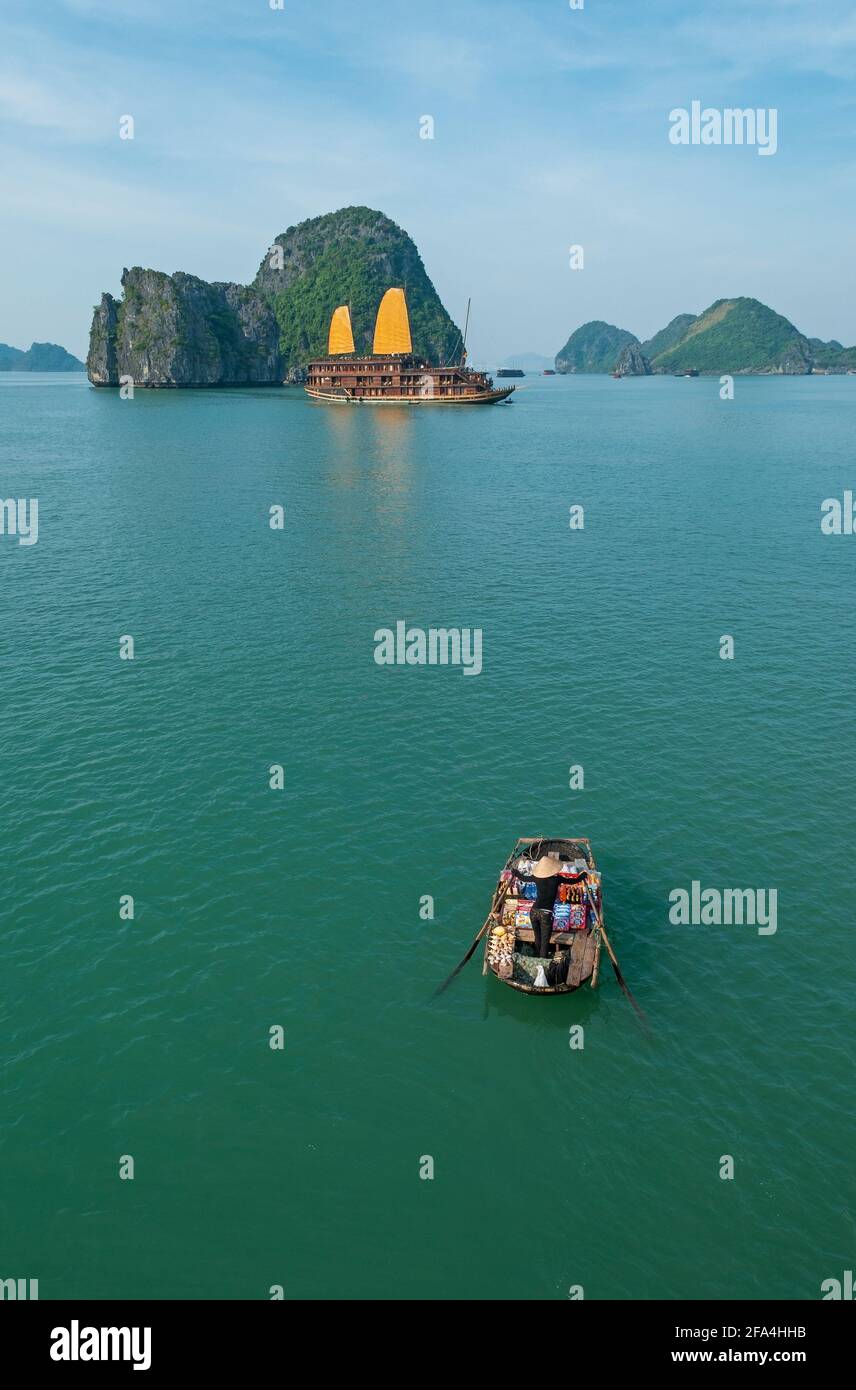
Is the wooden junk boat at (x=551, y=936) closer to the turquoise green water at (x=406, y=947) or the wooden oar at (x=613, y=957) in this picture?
the wooden oar at (x=613, y=957)

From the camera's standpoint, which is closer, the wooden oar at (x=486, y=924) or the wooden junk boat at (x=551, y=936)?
the wooden junk boat at (x=551, y=936)

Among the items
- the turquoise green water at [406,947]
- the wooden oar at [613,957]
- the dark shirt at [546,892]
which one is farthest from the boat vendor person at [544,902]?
the turquoise green water at [406,947]

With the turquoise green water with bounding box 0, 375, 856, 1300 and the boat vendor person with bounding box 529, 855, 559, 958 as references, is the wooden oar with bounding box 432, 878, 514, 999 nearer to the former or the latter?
the turquoise green water with bounding box 0, 375, 856, 1300

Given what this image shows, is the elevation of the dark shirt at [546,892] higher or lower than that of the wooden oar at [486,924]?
higher

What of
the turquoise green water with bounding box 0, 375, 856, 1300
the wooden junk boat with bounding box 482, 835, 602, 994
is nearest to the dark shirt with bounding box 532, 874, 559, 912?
the wooden junk boat with bounding box 482, 835, 602, 994

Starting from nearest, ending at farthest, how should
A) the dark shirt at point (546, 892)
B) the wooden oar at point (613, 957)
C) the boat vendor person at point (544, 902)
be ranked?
1. the wooden oar at point (613, 957)
2. the boat vendor person at point (544, 902)
3. the dark shirt at point (546, 892)

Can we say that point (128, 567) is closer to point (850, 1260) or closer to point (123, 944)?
point (123, 944)
